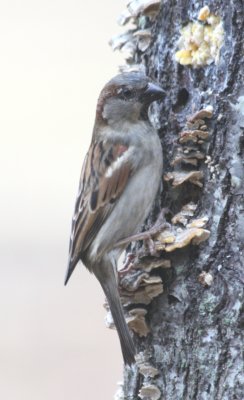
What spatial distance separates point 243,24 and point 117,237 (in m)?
0.99

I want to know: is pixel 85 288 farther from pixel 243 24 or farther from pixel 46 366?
pixel 243 24

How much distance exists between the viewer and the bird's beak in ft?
12.5

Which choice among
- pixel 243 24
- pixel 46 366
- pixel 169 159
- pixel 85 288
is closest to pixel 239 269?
pixel 169 159

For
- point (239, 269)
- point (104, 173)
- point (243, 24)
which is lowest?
point (239, 269)

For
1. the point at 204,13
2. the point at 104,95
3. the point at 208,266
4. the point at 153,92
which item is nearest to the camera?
the point at 208,266

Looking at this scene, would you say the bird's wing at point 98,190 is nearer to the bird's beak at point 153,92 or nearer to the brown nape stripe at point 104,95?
the brown nape stripe at point 104,95

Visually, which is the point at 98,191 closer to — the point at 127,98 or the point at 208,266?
the point at 127,98

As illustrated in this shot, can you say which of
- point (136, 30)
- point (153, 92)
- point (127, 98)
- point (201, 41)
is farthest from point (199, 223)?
point (136, 30)

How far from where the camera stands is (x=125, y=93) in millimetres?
4125

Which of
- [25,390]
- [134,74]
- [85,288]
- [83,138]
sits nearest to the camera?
[134,74]

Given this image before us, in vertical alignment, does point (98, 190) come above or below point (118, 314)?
above

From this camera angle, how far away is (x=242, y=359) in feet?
11.3

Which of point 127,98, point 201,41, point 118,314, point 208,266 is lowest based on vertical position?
point 118,314

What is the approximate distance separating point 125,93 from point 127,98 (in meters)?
0.03
